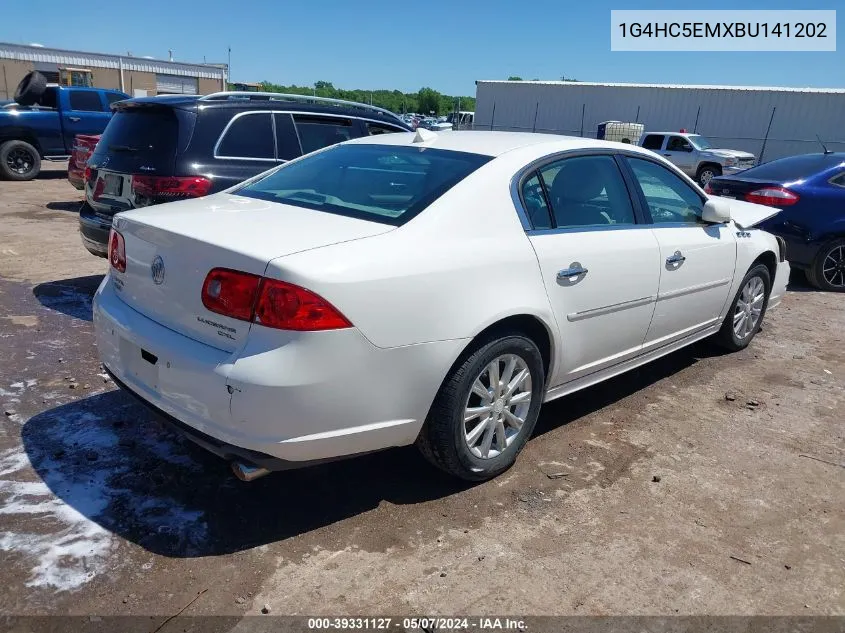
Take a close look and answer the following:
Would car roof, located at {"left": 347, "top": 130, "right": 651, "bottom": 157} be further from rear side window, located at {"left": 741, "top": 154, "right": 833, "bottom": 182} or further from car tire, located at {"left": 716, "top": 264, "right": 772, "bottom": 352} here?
rear side window, located at {"left": 741, "top": 154, "right": 833, "bottom": 182}

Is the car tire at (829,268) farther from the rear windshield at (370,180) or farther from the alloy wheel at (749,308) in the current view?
the rear windshield at (370,180)

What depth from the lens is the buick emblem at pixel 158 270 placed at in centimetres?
290

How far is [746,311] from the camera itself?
5.34m

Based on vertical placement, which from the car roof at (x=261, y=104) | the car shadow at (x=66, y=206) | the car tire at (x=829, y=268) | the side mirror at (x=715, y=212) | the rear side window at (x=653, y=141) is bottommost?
the car shadow at (x=66, y=206)

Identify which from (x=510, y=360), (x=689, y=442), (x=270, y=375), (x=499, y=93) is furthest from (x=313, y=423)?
(x=499, y=93)

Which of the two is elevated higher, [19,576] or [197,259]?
[197,259]

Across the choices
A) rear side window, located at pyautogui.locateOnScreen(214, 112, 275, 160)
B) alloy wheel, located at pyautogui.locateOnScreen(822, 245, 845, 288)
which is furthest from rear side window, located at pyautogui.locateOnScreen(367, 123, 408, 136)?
alloy wheel, located at pyautogui.locateOnScreen(822, 245, 845, 288)

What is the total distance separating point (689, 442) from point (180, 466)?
2.70 metres

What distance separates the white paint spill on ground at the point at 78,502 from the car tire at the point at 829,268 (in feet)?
23.4

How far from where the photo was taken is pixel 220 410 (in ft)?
8.45

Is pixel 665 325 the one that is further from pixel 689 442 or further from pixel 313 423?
pixel 313 423

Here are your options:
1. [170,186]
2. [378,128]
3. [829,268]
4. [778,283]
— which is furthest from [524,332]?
[829,268]

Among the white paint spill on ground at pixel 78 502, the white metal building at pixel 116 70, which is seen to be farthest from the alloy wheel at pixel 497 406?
the white metal building at pixel 116 70

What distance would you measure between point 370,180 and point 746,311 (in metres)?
3.37
